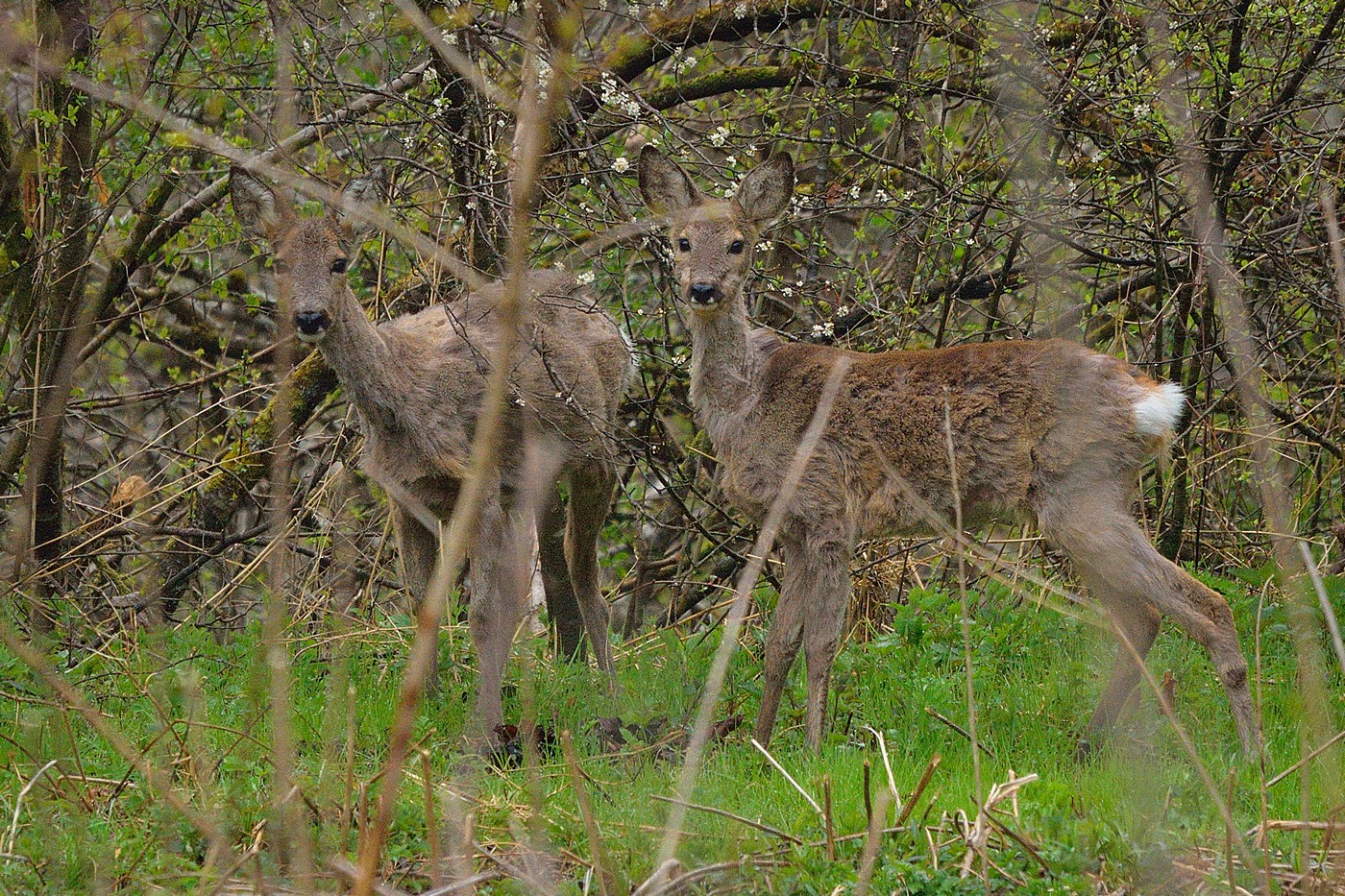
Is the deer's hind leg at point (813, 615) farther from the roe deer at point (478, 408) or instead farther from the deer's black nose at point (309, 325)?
the deer's black nose at point (309, 325)

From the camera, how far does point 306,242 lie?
627 centimetres

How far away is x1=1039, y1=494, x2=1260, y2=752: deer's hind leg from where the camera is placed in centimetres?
534

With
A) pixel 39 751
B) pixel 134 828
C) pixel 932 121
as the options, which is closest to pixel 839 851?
pixel 134 828

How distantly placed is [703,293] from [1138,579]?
2096mm

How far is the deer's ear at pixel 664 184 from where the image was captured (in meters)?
6.51

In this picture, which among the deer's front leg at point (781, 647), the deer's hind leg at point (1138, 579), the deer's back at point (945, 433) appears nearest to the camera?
the deer's hind leg at point (1138, 579)

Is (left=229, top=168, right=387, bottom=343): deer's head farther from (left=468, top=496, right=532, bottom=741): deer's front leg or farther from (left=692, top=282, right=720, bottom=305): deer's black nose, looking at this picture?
(left=692, top=282, right=720, bottom=305): deer's black nose

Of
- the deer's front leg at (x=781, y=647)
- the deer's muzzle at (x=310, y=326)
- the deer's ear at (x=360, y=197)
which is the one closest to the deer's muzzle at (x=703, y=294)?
the deer's front leg at (x=781, y=647)

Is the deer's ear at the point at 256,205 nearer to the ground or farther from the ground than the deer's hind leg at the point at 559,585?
farther from the ground

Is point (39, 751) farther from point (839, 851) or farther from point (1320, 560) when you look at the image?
point (1320, 560)

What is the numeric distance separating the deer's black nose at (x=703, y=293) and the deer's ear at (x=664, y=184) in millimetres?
577

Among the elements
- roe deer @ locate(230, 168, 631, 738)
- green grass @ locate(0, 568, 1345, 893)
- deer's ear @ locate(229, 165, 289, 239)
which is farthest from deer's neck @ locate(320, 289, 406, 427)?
green grass @ locate(0, 568, 1345, 893)

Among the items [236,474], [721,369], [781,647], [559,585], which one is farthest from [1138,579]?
[236,474]

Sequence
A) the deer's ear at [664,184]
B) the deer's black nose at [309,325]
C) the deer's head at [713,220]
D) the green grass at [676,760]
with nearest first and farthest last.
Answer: the green grass at [676,760]
the deer's black nose at [309,325]
the deer's head at [713,220]
the deer's ear at [664,184]
